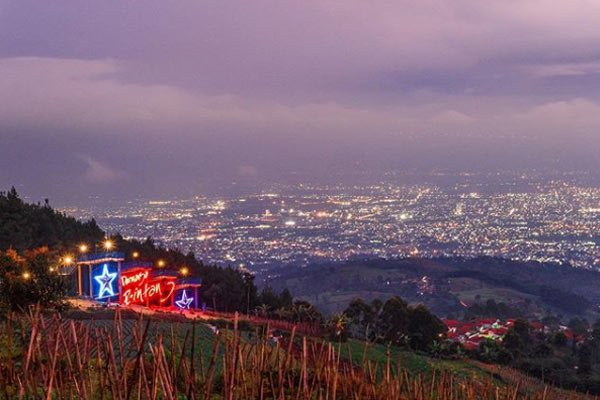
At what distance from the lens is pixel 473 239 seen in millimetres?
85000

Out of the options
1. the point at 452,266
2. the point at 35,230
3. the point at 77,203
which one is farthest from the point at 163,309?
the point at 77,203

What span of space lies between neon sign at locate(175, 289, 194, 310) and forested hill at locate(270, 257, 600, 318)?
21.3 m

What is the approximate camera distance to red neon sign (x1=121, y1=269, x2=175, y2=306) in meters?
17.8

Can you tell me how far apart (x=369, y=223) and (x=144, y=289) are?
79338mm

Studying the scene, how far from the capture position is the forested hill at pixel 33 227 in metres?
21.2

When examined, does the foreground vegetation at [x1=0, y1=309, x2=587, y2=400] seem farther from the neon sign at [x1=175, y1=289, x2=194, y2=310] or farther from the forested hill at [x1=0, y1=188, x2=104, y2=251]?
the forested hill at [x1=0, y1=188, x2=104, y2=251]

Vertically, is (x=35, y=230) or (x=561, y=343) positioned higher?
(x=35, y=230)

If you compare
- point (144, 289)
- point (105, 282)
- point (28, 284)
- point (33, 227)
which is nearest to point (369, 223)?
point (33, 227)

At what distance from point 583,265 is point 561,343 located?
46.7m

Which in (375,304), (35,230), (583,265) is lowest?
(583,265)

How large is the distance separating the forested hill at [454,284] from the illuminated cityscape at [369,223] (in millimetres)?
7744

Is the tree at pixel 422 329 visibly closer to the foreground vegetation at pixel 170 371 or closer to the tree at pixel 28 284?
the tree at pixel 28 284

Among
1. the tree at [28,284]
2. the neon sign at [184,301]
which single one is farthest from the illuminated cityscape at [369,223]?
the tree at [28,284]

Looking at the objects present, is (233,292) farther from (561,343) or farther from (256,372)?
(256,372)
